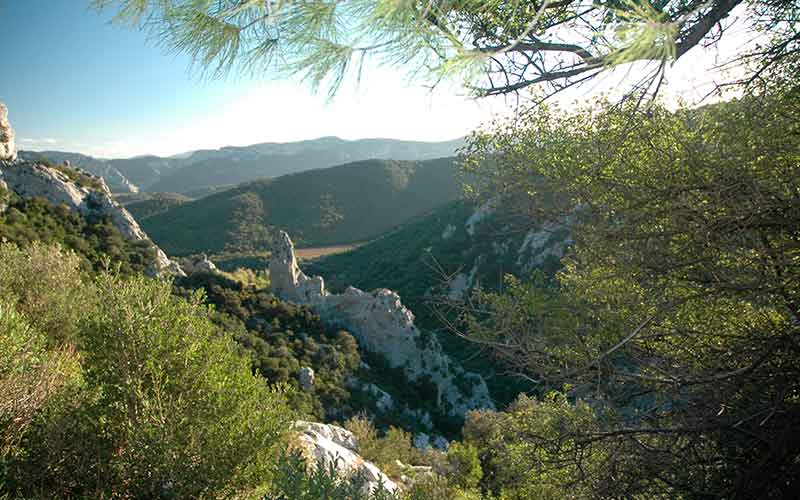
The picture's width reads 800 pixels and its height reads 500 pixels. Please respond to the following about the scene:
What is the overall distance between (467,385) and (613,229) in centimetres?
2828

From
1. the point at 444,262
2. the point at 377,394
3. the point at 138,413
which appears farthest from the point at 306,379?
the point at 444,262

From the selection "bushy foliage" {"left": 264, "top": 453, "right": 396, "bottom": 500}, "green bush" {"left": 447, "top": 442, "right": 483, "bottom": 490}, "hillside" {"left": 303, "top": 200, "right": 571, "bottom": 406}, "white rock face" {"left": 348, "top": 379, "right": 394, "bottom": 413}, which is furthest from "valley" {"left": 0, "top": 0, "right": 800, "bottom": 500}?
"hillside" {"left": 303, "top": 200, "right": 571, "bottom": 406}

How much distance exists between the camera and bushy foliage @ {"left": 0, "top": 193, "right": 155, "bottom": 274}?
18256 mm

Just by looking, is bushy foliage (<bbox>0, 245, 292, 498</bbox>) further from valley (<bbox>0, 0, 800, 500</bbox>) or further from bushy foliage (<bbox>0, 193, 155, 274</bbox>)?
bushy foliage (<bbox>0, 193, 155, 274</bbox>)

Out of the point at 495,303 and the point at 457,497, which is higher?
the point at 495,303

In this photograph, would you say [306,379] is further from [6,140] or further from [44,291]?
[6,140]

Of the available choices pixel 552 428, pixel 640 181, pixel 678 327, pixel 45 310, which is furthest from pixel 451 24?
pixel 45 310

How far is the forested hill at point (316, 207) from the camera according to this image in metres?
71.9

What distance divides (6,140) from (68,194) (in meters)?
6.52

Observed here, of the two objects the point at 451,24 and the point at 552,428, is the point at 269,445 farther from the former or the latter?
the point at 451,24

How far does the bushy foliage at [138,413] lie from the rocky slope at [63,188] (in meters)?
17.6

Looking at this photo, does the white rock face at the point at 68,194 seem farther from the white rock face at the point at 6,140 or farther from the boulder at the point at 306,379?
the boulder at the point at 306,379

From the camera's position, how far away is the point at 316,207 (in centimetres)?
8900

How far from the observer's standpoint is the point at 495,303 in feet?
15.9
